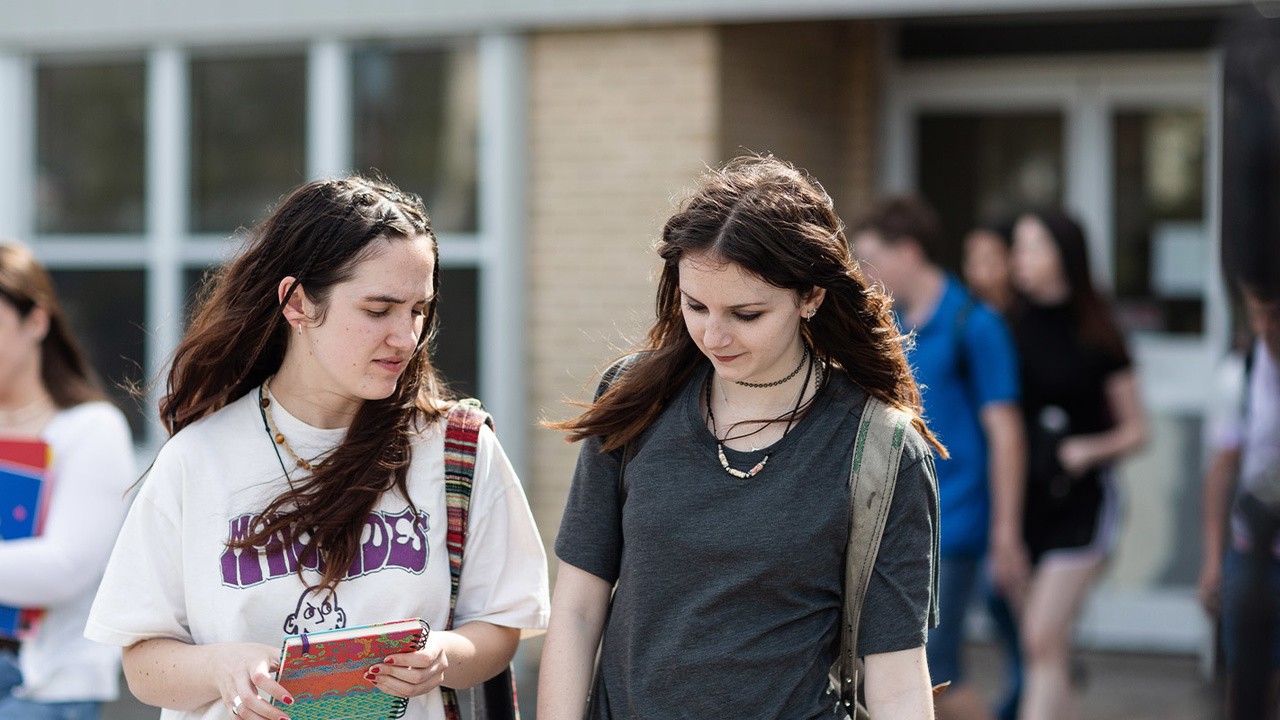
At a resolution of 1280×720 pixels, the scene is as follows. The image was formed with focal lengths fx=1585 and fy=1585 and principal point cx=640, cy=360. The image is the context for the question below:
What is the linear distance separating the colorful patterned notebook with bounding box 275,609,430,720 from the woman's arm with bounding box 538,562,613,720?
0.93 ft

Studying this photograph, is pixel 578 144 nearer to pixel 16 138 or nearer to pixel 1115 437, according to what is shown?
pixel 1115 437

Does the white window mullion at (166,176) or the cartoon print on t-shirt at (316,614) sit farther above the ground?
the white window mullion at (166,176)

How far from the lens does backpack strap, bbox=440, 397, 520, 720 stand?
9.26 feet

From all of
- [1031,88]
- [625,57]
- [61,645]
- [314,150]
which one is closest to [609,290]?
[625,57]

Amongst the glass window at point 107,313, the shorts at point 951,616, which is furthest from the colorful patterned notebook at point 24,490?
the glass window at point 107,313

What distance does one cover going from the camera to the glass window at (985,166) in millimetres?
8344

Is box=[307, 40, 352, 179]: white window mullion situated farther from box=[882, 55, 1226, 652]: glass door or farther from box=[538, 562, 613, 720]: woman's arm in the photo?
box=[538, 562, 613, 720]: woman's arm

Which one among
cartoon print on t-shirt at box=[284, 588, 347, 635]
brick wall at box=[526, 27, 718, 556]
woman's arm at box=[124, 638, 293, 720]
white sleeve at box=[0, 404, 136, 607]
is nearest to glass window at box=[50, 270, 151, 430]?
brick wall at box=[526, 27, 718, 556]

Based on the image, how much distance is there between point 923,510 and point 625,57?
5.06m

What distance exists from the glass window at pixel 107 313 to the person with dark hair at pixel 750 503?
20.3 feet

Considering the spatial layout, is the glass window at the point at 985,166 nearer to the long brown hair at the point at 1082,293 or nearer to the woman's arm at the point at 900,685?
the long brown hair at the point at 1082,293

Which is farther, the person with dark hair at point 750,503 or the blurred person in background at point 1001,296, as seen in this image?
the blurred person in background at point 1001,296

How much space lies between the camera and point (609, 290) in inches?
296

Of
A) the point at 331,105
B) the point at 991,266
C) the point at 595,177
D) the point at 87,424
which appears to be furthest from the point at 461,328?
the point at 87,424
